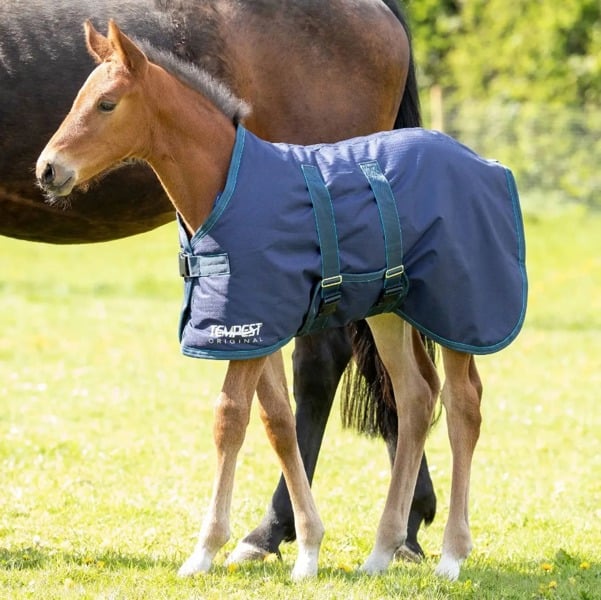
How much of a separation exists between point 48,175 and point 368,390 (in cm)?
213

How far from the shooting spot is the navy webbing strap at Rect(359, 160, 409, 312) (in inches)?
158

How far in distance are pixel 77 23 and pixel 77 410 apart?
3874 mm

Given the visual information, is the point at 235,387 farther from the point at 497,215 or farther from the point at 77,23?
the point at 77,23

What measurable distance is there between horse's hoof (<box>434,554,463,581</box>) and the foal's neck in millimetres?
1545

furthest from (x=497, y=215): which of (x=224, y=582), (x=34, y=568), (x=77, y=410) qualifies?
(x=77, y=410)

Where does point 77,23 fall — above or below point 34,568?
above

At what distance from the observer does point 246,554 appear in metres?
4.70

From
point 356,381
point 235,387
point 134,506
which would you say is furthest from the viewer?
point 134,506

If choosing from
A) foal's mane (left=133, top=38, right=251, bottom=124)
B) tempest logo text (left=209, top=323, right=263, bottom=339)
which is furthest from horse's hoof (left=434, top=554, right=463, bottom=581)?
foal's mane (left=133, top=38, right=251, bottom=124)

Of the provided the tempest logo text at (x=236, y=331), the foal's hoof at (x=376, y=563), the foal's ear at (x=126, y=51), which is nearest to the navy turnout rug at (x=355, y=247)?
the tempest logo text at (x=236, y=331)

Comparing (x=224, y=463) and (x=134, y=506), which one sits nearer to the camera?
(x=224, y=463)

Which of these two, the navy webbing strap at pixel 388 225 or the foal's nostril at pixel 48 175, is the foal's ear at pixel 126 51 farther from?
the navy webbing strap at pixel 388 225

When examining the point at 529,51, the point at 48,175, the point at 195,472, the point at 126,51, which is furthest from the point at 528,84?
the point at 48,175

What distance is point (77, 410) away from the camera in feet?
26.3
